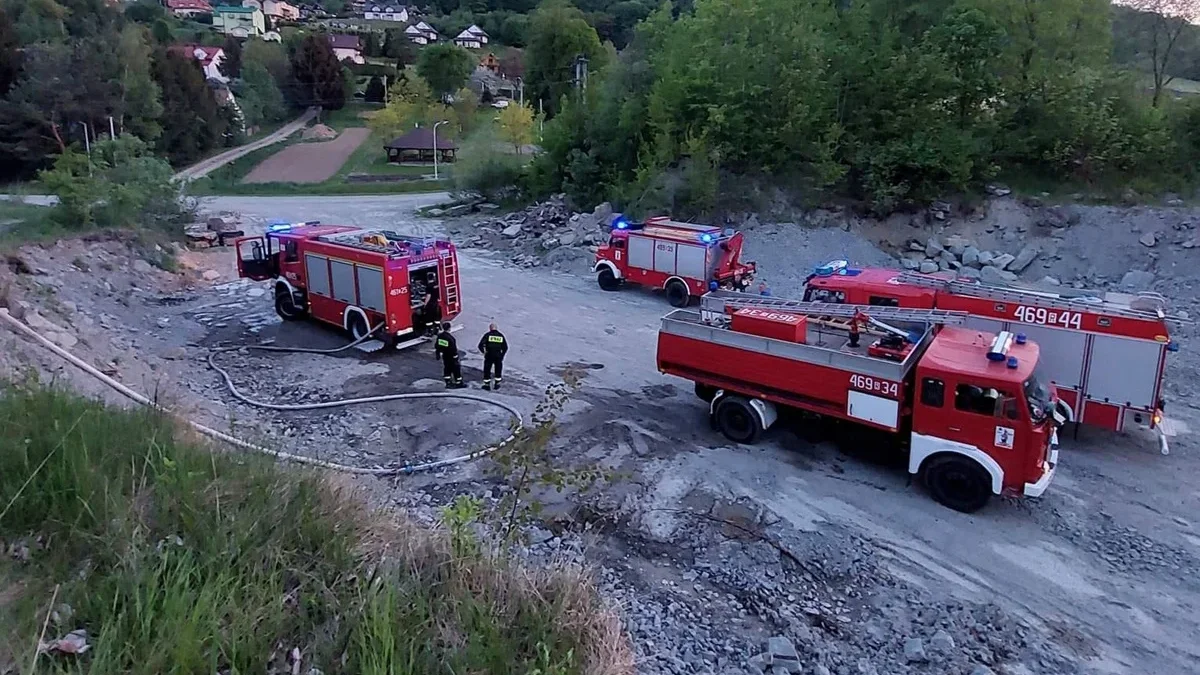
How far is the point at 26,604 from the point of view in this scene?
4.55 m

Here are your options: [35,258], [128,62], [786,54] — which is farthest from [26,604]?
[128,62]

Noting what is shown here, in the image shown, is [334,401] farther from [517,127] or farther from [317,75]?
[317,75]

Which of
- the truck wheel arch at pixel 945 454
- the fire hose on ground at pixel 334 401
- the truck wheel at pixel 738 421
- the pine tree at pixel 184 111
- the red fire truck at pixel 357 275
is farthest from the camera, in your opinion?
the pine tree at pixel 184 111

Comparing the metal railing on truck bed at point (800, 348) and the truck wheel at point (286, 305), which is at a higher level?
the metal railing on truck bed at point (800, 348)

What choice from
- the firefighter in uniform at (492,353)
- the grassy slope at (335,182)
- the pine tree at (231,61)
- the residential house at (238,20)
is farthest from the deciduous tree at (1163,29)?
the residential house at (238,20)

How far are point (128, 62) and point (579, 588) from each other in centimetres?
6009

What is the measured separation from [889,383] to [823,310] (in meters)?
2.29

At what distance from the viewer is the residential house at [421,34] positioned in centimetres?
11219

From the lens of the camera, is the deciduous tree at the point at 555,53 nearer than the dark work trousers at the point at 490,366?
No

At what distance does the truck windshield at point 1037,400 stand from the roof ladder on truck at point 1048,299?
10.1ft

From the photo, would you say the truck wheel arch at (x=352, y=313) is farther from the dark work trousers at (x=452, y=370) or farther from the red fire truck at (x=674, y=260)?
the red fire truck at (x=674, y=260)

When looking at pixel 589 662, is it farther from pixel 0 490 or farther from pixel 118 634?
pixel 0 490

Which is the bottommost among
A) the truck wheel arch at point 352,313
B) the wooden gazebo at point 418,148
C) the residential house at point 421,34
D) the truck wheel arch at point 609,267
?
the truck wheel arch at point 352,313

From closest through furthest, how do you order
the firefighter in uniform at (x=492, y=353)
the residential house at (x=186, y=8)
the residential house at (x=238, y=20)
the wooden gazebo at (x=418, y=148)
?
the firefighter in uniform at (x=492, y=353) < the wooden gazebo at (x=418, y=148) < the residential house at (x=238, y=20) < the residential house at (x=186, y=8)
